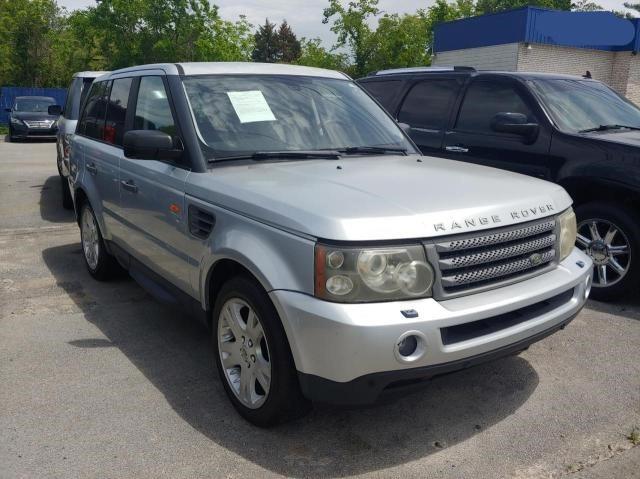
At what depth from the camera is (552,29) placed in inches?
830

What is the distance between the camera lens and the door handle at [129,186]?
4.21 m

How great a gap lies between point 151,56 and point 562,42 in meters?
21.5

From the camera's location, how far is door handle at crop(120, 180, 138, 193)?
166 inches

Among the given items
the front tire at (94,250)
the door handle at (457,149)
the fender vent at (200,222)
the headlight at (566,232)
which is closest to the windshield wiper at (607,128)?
the door handle at (457,149)

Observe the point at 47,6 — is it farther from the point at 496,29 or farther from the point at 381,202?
the point at 381,202

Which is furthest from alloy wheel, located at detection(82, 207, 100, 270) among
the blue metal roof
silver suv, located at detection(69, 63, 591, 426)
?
the blue metal roof

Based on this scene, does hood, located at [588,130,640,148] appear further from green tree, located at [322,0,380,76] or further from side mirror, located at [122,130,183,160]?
green tree, located at [322,0,380,76]

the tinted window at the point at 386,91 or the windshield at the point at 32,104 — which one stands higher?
the tinted window at the point at 386,91

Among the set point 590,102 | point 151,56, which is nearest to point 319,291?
point 590,102

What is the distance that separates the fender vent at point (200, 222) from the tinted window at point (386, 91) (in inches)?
158

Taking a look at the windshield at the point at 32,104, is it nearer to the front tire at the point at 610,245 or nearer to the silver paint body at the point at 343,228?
the silver paint body at the point at 343,228

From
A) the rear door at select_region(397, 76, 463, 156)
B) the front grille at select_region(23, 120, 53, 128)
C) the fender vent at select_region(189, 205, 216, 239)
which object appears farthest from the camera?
the front grille at select_region(23, 120, 53, 128)

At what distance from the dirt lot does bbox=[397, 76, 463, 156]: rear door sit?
2.44 m

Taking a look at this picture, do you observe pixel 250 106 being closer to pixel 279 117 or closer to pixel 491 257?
pixel 279 117
